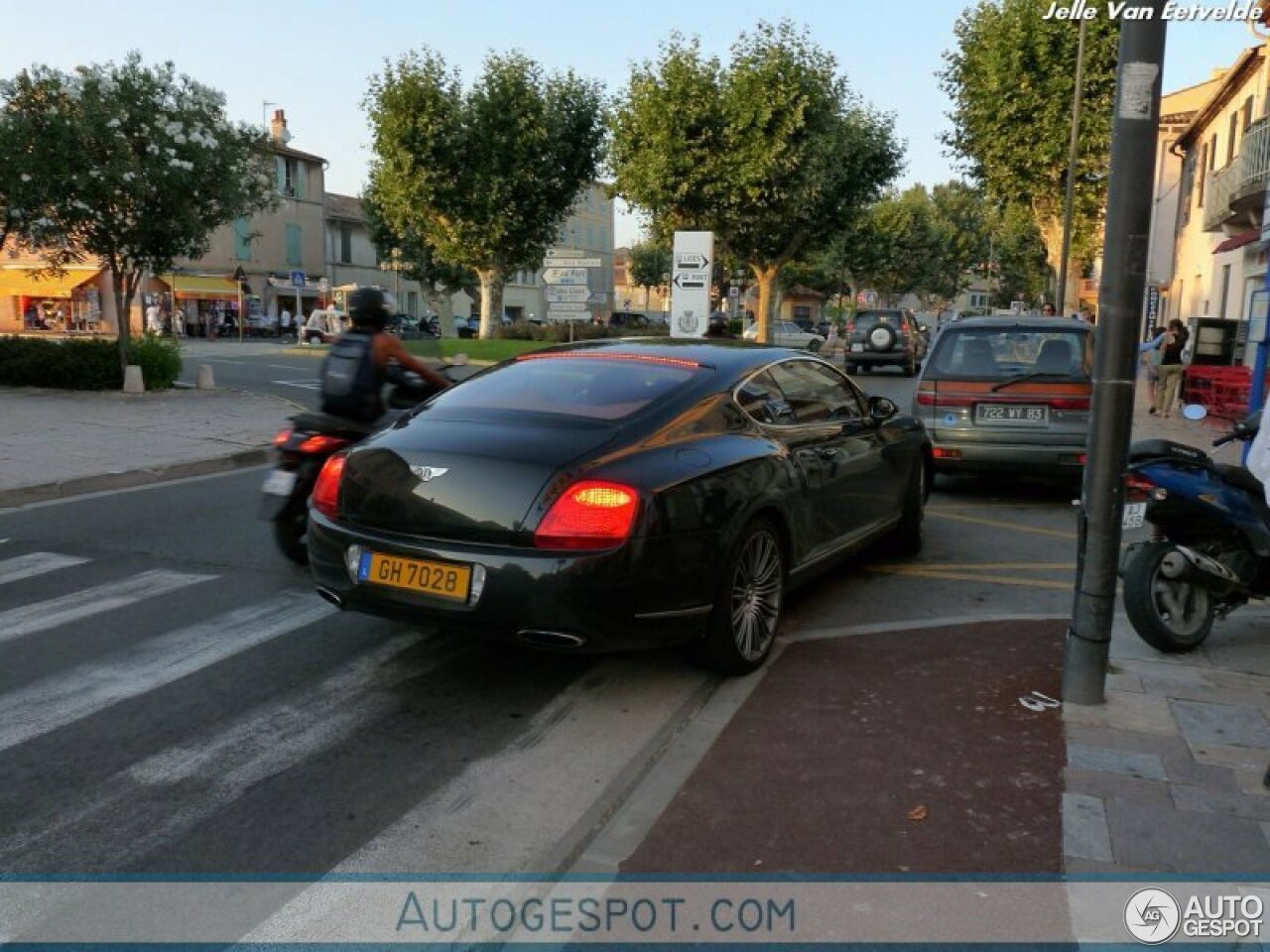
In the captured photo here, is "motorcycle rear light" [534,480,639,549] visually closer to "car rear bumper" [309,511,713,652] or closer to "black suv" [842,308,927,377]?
"car rear bumper" [309,511,713,652]

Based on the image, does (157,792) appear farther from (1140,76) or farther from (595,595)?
(1140,76)

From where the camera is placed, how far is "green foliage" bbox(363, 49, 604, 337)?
32.4m

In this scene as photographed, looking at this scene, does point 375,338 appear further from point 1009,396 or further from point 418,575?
point 1009,396

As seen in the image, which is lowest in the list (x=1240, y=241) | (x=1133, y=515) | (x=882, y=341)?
(x=882, y=341)

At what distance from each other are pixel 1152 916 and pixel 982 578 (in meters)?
3.93

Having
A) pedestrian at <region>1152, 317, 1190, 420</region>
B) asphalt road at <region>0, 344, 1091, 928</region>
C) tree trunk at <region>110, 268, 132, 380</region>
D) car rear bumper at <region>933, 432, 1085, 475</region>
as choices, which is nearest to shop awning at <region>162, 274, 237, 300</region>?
tree trunk at <region>110, 268, 132, 380</region>

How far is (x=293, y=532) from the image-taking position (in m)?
6.39

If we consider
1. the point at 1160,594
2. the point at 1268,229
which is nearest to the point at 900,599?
the point at 1160,594

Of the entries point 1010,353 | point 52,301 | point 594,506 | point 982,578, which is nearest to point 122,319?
point 1010,353

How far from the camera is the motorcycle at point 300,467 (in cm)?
609

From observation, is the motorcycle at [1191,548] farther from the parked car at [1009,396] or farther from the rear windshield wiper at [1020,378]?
the rear windshield wiper at [1020,378]

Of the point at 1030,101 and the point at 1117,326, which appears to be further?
the point at 1030,101

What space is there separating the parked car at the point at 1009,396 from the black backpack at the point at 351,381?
500 centimetres

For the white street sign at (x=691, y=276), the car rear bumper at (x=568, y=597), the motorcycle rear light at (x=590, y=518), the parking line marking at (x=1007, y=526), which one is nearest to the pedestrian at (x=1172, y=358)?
the white street sign at (x=691, y=276)
